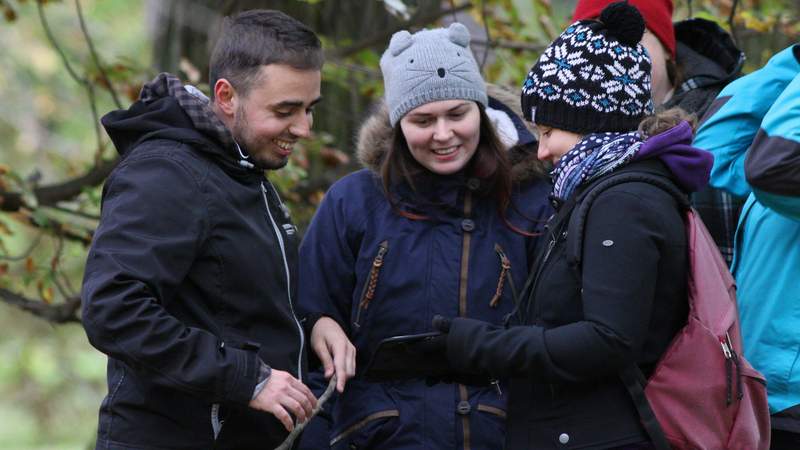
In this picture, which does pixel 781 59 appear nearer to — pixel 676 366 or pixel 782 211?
pixel 782 211

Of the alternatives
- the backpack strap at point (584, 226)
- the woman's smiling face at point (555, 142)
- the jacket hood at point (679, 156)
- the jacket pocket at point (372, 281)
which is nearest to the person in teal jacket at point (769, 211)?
the jacket hood at point (679, 156)

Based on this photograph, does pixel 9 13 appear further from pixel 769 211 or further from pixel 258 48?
pixel 769 211

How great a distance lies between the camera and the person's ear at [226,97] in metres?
3.17

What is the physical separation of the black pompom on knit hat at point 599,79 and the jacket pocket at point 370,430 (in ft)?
3.27

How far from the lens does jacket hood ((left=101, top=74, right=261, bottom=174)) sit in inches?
117

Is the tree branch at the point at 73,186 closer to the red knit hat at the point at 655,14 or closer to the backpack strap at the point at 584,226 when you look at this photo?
the red knit hat at the point at 655,14

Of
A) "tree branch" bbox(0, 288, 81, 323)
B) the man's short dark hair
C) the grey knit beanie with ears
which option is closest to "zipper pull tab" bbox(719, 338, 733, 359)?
the grey knit beanie with ears

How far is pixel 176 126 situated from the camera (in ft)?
9.85

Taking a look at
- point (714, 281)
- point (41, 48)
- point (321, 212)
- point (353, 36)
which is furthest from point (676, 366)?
point (41, 48)

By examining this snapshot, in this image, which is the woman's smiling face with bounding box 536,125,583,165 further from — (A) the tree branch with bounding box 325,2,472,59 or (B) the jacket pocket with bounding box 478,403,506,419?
(A) the tree branch with bounding box 325,2,472,59

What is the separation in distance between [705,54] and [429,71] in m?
1.10

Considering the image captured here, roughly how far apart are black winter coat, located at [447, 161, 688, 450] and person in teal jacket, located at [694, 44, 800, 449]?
0.90ft

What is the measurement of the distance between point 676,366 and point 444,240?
0.97m

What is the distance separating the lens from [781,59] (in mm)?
3070
